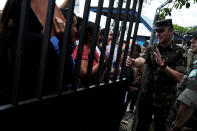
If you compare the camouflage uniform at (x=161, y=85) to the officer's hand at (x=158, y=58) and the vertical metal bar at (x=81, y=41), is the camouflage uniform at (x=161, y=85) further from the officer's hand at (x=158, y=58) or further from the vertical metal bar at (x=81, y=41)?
the vertical metal bar at (x=81, y=41)

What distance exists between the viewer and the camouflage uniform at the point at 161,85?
2807 mm

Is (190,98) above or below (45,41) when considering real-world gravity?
below

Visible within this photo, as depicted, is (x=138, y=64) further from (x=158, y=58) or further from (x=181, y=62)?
(x=181, y=62)

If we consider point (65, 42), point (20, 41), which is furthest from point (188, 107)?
point (20, 41)

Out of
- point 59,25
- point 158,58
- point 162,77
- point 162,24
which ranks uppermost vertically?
point 162,24

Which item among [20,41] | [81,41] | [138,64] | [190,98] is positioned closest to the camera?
[20,41]

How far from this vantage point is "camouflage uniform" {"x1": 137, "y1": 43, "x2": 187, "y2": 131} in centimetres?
281

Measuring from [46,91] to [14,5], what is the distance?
0.50 m

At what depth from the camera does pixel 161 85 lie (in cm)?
288

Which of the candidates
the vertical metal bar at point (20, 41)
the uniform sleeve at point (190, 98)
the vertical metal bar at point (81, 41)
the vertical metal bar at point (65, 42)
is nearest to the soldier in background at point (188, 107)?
the uniform sleeve at point (190, 98)

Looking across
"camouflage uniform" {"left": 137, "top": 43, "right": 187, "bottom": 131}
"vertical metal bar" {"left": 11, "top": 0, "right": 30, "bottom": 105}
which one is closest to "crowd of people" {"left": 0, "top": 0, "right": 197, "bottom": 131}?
"camouflage uniform" {"left": 137, "top": 43, "right": 187, "bottom": 131}

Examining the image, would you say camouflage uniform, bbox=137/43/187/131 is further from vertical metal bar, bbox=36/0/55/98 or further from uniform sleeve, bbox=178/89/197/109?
vertical metal bar, bbox=36/0/55/98

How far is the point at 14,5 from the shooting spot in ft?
3.23

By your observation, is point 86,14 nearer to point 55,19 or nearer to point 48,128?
point 55,19
